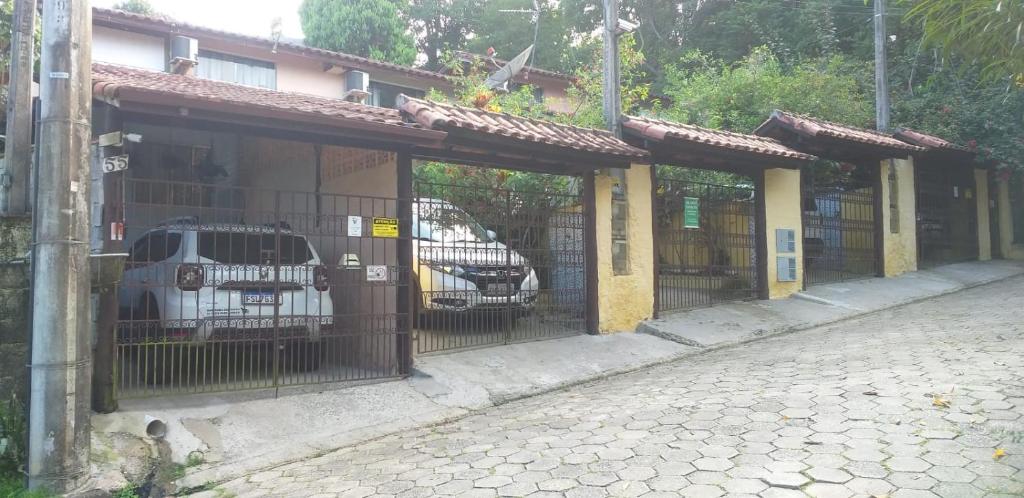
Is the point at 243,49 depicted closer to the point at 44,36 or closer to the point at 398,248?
the point at 398,248

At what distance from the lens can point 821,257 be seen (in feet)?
41.0

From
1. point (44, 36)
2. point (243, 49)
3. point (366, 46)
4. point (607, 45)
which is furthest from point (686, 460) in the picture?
point (366, 46)

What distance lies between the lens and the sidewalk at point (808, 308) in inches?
360

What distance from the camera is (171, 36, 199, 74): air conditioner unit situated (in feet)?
43.2

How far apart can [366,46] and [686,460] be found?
2076 cm

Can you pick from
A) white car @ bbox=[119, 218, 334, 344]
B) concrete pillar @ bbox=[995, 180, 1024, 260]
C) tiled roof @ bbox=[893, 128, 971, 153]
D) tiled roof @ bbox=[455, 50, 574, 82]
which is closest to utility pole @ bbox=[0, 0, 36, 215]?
white car @ bbox=[119, 218, 334, 344]

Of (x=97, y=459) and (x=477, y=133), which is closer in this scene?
(x=97, y=459)

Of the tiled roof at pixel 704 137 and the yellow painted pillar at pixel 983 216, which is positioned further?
the yellow painted pillar at pixel 983 216

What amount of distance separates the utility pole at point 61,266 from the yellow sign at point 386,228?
9.19 feet

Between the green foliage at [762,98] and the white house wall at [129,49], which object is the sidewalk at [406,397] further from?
the white house wall at [129,49]

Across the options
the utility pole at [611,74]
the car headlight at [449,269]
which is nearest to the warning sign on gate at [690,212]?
the utility pole at [611,74]

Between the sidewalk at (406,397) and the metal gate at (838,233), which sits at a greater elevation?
the metal gate at (838,233)

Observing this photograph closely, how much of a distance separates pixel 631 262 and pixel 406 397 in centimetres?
421

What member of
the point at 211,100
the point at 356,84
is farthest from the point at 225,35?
the point at 211,100
